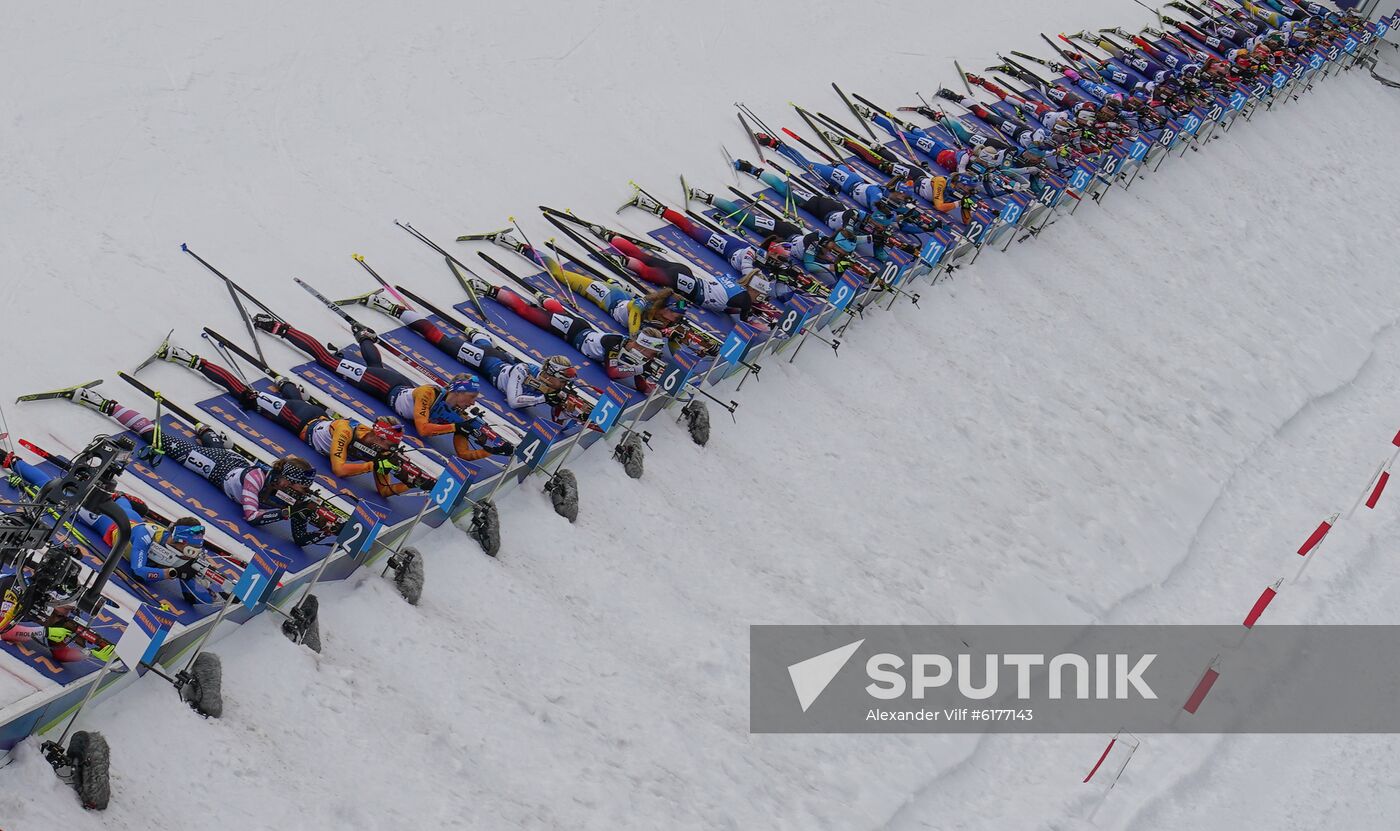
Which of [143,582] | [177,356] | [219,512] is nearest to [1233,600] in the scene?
[219,512]

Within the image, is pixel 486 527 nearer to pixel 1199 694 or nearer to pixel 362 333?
pixel 362 333

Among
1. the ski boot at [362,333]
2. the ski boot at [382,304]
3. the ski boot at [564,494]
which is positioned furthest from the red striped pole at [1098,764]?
the ski boot at [382,304]

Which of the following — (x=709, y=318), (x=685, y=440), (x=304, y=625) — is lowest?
(x=304, y=625)

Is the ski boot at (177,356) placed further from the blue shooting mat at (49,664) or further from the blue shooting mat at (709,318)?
the blue shooting mat at (709,318)

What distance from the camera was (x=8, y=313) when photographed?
18297mm

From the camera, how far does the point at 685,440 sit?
20.8 meters

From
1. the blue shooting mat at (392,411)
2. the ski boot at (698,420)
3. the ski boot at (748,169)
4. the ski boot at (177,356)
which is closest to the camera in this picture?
the ski boot at (177,356)

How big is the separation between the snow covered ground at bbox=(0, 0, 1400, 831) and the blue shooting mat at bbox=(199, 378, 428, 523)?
0.55m

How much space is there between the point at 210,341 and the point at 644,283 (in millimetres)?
7745

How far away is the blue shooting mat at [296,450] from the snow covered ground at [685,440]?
1.82ft

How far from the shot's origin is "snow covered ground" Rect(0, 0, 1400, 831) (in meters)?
14.9

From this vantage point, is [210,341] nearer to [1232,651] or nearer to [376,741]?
[376,741]

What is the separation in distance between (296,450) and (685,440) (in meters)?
5.90

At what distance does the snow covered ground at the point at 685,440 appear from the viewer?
49.0 ft
